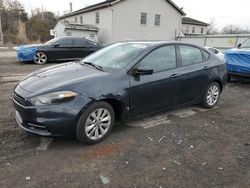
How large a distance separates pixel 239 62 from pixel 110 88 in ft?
19.7

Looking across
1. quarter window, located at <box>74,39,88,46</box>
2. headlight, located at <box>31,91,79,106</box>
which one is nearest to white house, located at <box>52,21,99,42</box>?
quarter window, located at <box>74,39,88,46</box>

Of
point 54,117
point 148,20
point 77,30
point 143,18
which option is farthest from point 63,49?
point 148,20

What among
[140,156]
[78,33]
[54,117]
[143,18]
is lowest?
[140,156]

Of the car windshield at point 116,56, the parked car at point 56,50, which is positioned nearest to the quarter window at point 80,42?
the parked car at point 56,50

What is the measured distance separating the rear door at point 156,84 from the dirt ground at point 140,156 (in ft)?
1.37

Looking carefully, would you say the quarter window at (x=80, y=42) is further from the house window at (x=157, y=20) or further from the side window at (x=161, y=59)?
the house window at (x=157, y=20)

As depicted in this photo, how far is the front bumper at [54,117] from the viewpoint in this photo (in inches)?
128

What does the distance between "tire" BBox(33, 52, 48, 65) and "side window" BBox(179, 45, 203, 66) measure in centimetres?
854

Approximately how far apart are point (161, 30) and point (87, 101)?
87.6 feet

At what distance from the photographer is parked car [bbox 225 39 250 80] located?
7795mm

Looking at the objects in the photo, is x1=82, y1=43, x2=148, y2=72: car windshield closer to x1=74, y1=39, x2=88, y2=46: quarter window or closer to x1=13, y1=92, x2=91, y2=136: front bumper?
x1=13, y1=92, x2=91, y2=136: front bumper

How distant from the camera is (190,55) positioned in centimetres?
499

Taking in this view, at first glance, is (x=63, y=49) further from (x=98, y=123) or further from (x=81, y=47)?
(x=98, y=123)

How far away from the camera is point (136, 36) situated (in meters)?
27.0
